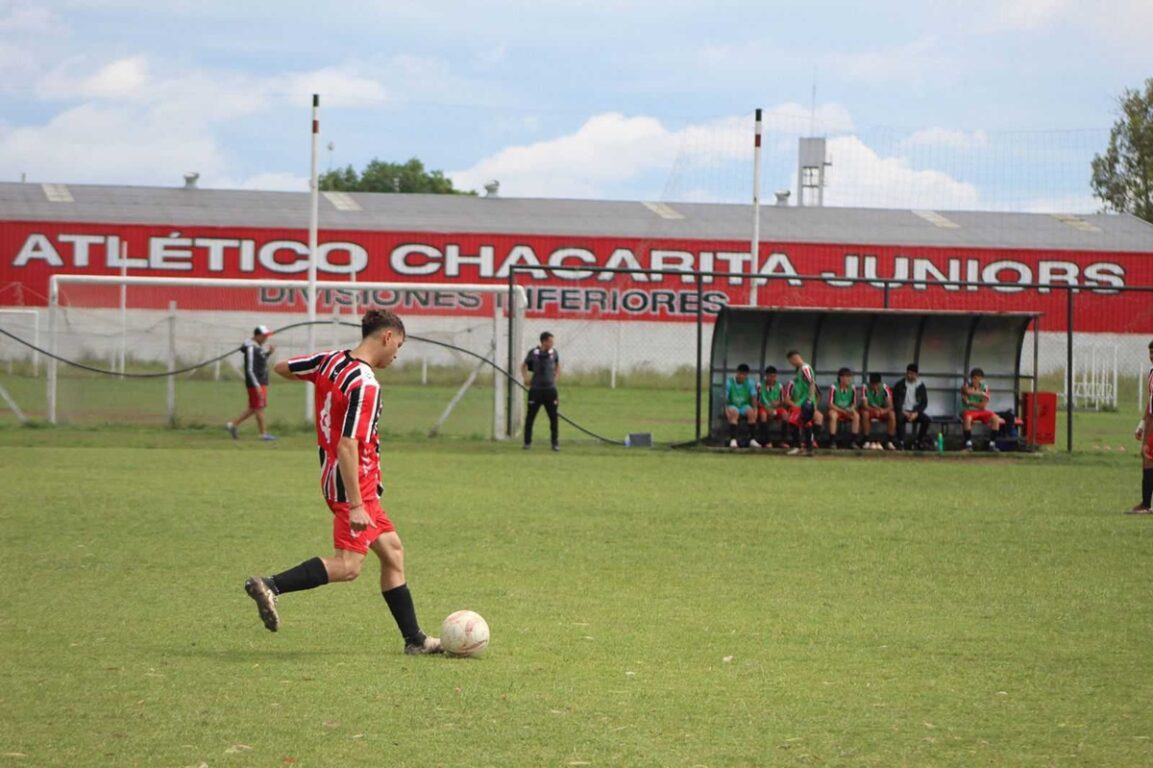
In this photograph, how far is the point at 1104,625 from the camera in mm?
8477

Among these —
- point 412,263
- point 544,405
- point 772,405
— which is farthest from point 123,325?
point 412,263

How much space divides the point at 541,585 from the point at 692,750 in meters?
4.24

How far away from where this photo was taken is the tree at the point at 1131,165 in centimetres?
4697

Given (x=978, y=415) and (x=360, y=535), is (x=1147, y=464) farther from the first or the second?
(x=360, y=535)

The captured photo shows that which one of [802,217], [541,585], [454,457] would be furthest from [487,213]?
[541,585]

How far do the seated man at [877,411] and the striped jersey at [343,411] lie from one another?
15897 mm

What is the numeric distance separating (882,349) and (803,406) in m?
2.09

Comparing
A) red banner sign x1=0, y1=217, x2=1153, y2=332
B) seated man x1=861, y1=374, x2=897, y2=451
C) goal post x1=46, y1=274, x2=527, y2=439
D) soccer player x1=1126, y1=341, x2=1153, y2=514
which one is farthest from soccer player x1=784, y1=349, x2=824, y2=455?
red banner sign x1=0, y1=217, x2=1153, y2=332

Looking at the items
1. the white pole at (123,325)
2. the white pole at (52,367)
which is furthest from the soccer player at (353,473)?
the white pole at (52,367)

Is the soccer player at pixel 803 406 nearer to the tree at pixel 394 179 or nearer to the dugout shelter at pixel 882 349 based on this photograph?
the dugout shelter at pixel 882 349

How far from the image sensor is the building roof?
141 feet

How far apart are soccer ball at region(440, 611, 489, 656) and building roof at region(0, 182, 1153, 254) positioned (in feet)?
118

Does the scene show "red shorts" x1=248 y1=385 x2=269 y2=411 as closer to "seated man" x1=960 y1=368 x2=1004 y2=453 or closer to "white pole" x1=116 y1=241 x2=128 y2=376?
"white pole" x1=116 y1=241 x2=128 y2=376

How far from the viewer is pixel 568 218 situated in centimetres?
4588
